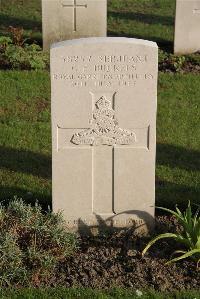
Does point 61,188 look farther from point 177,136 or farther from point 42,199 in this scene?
point 177,136

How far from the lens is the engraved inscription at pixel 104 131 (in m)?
5.62

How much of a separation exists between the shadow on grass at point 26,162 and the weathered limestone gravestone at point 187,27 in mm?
4578

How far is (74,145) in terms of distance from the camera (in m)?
5.77

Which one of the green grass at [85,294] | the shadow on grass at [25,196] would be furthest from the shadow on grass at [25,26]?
the green grass at [85,294]

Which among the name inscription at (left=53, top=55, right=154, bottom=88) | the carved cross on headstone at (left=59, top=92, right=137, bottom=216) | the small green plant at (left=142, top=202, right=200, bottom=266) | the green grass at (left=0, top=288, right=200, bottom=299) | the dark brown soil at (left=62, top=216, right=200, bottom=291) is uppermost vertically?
the name inscription at (left=53, top=55, right=154, bottom=88)

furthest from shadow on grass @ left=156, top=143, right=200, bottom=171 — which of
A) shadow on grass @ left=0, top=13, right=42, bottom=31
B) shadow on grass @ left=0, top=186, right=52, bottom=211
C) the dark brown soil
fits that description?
shadow on grass @ left=0, top=13, right=42, bottom=31

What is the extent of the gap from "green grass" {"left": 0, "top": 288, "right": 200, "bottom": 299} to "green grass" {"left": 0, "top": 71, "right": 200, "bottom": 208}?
5.26 feet

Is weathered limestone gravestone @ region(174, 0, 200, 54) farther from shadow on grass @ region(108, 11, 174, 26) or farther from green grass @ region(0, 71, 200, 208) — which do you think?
shadow on grass @ region(108, 11, 174, 26)


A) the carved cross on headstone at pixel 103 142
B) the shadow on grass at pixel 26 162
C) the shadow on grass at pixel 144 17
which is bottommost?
the shadow on grass at pixel 26 162

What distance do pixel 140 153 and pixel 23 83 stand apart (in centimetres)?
431

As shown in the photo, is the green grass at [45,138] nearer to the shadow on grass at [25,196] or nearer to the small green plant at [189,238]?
the shadow on grass at [25,196]

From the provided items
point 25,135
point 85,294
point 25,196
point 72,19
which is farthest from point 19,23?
point 85,294

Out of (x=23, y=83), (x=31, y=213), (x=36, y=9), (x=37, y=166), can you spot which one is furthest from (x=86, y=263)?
(x=36, y=9)

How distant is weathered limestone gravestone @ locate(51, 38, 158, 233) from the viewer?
5.51 meters
